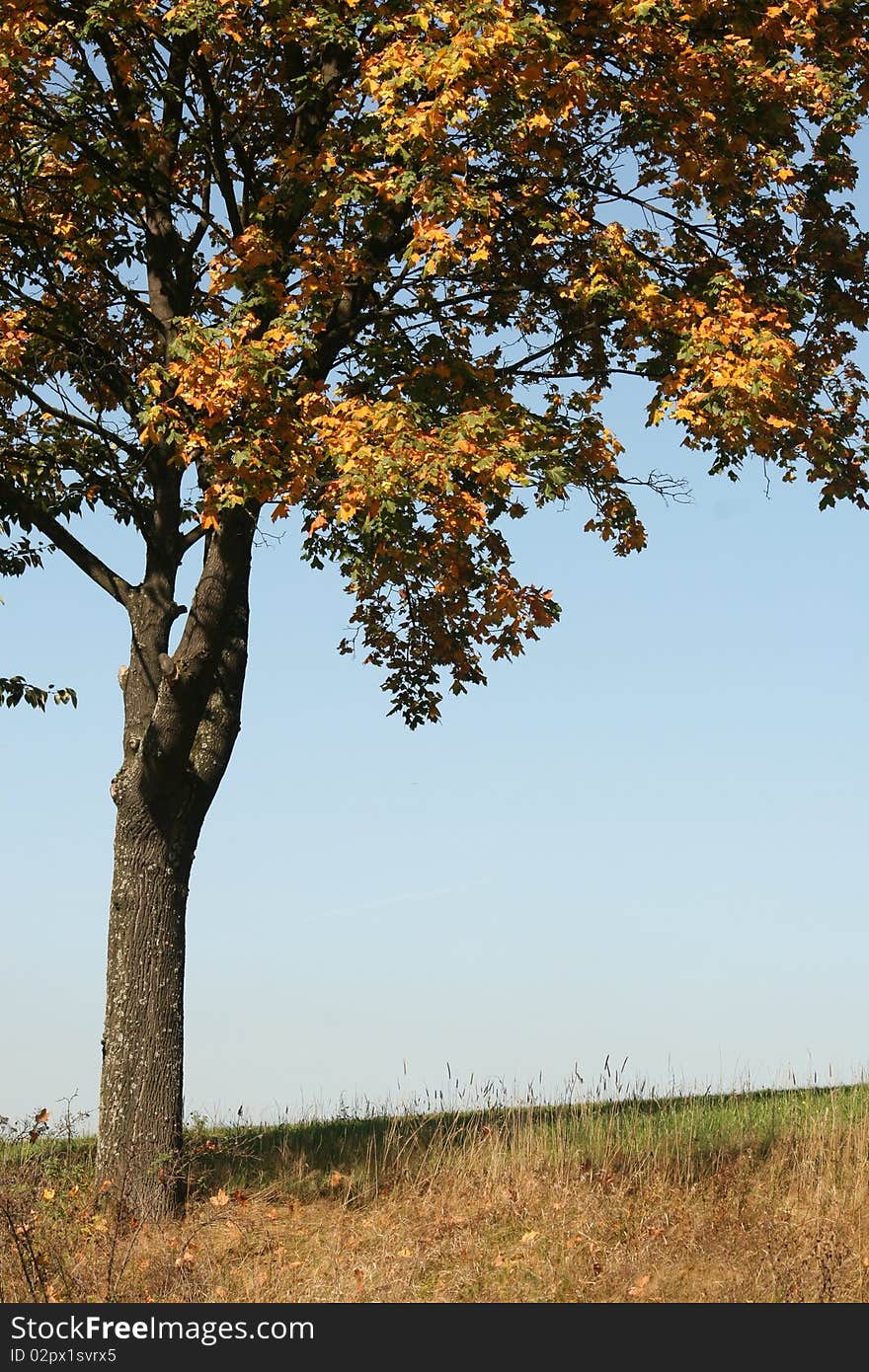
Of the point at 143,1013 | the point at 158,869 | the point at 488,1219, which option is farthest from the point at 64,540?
the point at 488,1219

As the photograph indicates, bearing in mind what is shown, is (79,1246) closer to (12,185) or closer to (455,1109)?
(455,1109)

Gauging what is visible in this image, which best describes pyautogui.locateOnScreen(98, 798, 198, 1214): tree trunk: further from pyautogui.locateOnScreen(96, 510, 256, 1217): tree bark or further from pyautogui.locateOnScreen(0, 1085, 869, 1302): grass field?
pyautogui.locateOnScreen(0, 1085, 869, 1302): grass field

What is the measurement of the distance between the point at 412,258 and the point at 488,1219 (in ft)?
25.3

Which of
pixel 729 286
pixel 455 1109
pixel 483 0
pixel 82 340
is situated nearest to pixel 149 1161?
pixel 455 1109

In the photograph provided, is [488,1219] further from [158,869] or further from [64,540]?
[64,540]

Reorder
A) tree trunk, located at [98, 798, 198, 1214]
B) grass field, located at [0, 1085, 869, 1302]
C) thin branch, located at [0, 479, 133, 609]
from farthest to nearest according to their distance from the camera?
thin branch, located at [0, 479, 133, 609], tree trunk, located at [98, 798, 198, 1214], grass field, located at [0, 1085, 869, 1302]

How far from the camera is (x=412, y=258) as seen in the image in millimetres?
10312

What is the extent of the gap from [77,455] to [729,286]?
6802mm

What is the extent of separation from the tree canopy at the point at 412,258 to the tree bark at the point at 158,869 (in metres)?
1.09

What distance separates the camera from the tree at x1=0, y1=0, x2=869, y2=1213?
34.7 feet

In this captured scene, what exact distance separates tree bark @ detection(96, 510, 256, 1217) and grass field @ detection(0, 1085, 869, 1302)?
0.54 m

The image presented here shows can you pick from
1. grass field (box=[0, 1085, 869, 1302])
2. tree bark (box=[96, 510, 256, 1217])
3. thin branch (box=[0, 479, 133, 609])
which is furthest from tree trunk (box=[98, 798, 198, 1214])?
thin branch (box=[0, 479, 133, 609])

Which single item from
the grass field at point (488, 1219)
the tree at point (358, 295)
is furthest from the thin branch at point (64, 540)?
the grass field at point (488, 1219)

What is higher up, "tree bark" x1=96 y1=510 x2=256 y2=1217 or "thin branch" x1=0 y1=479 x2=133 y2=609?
"thin branch" x1=0 y1=479 x2=133 y2=609
